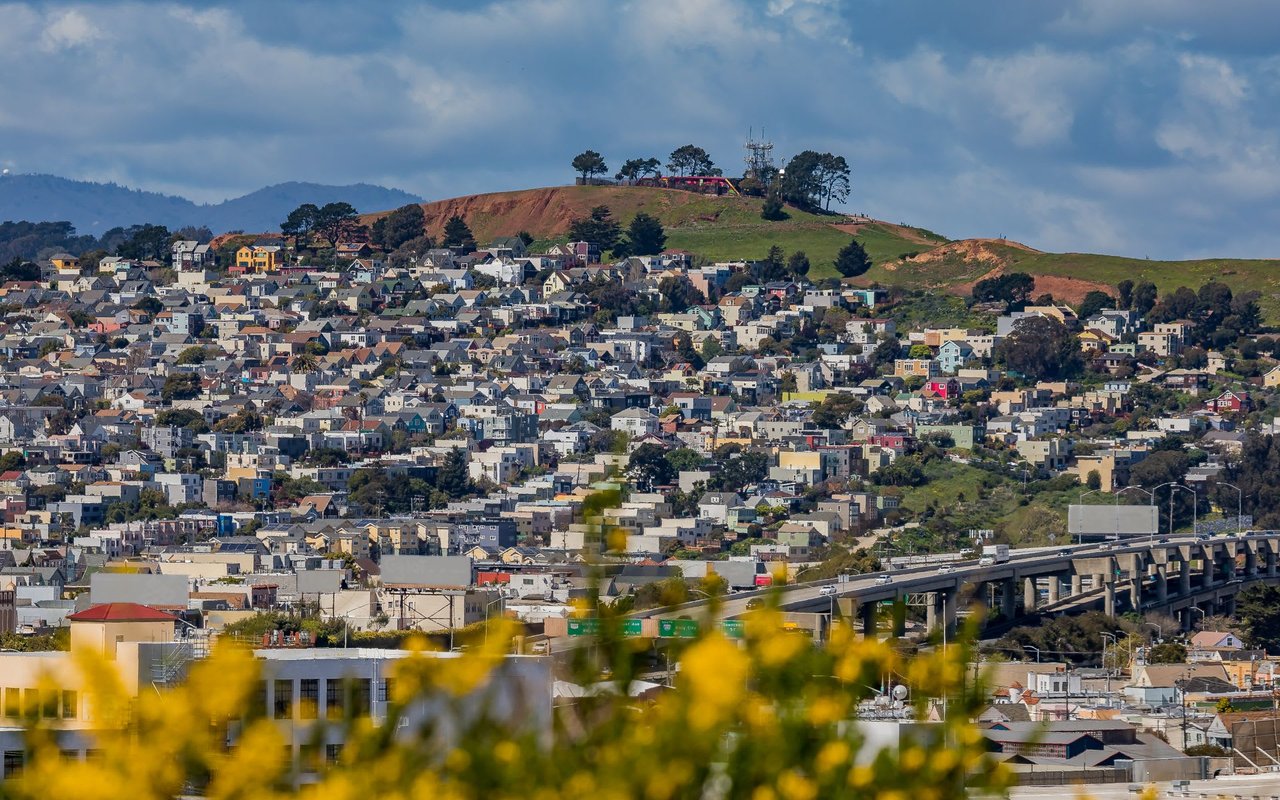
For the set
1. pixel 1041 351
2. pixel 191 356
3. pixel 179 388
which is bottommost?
pixel 179 388

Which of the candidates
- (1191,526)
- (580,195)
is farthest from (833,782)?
(580,195)

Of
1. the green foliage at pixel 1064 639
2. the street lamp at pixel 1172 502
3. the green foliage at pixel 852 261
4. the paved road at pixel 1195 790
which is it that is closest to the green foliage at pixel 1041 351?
the green foliage at pixel 852 261

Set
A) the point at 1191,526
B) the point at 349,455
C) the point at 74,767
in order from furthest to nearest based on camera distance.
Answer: the point at 349,455 → the point at 1191,526 → the point at 74,767

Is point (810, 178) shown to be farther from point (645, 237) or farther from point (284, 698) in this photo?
point (284, 698)

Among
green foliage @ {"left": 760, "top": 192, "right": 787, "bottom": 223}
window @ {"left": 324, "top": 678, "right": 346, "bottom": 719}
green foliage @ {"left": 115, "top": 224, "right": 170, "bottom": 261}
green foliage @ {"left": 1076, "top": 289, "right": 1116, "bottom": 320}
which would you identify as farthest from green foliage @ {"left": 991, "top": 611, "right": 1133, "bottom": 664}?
green foliage @ {"left": 115, "top": 224, "right": 170, "bottom": 261}

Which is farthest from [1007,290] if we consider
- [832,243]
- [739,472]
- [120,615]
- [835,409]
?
[120,615]

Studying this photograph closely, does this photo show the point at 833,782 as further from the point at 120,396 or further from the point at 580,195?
the point at 580,195

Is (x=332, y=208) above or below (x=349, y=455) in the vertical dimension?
above
